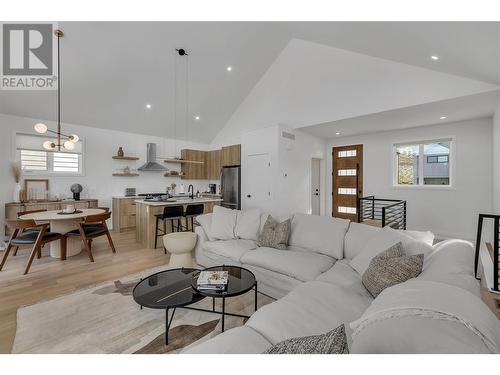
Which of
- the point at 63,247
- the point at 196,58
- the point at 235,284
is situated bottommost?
the point at 63,247

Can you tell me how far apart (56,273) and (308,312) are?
3.47m

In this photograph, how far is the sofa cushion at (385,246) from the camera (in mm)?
1946

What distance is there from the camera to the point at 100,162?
5.81 m

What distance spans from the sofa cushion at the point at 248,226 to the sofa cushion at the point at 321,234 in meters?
0.55

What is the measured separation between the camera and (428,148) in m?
5.18

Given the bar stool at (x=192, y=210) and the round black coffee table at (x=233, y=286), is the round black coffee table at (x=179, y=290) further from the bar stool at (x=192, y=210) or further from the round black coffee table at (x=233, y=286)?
the bar stool at (x=192, y=210)

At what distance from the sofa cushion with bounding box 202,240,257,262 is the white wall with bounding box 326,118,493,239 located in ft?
14.3

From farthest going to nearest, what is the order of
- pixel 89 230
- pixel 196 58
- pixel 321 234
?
pixel 196 58 < pixel 89 230 < pixel 321 234

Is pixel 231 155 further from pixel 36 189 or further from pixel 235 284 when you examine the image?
pixel 235 284

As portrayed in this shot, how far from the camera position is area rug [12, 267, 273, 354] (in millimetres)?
1760

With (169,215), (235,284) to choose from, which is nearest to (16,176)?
(169,215)

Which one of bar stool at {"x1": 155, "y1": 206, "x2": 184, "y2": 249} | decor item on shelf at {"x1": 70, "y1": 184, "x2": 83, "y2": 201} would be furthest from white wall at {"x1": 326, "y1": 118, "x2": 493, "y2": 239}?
decor item on shelf at {"x1": 70, "y1": 184, "x2": 83, "y2": 201}
